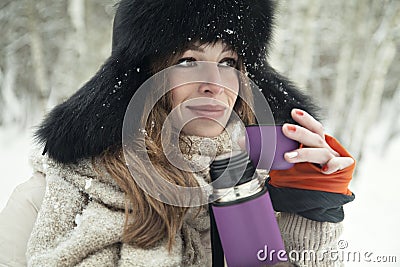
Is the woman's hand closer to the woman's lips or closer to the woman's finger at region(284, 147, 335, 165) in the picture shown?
the woman's finger at region(284, 147, 335, 165)

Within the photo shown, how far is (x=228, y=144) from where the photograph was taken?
1.16 metres

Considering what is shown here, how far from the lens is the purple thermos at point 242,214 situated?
85 centimetres

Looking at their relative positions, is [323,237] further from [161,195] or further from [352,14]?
[352,14]

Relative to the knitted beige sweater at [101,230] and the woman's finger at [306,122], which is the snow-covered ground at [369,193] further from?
the woman's finger at [306,122]

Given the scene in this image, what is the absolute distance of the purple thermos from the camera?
85 centimetres

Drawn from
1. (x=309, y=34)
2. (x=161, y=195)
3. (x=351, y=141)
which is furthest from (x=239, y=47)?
(x=351, y=141)

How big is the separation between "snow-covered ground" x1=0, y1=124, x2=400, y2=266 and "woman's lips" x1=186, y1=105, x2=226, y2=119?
0.92 m

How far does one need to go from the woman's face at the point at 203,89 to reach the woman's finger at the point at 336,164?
0.31m

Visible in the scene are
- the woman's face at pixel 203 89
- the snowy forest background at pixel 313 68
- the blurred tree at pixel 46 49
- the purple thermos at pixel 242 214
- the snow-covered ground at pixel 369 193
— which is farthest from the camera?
the blurred tree at pixel 46 49

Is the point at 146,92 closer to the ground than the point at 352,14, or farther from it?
closer to the ground

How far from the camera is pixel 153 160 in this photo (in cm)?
113

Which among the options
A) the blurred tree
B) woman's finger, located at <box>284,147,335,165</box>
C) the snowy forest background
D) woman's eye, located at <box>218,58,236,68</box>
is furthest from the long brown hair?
the blurred tree

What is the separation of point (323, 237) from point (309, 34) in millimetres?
4019

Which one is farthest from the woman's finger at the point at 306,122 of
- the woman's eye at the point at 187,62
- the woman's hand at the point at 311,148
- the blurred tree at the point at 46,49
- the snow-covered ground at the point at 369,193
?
the blurred tree at the point at 46,49
